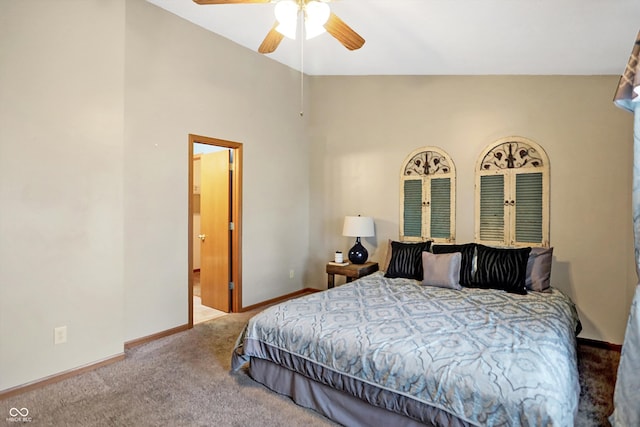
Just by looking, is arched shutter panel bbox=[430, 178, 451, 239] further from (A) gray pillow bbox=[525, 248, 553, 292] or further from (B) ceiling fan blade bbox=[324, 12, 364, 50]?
(B) ceiling fan blade bbox=[324, 12, 364, 50]

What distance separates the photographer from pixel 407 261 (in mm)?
3818

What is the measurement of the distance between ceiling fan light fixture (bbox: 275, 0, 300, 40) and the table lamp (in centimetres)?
249

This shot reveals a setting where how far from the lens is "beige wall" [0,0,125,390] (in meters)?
2.42

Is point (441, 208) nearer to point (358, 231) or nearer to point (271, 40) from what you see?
point (358, 231)

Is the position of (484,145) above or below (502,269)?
above

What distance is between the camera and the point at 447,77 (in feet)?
13.5

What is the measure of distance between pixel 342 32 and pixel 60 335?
2.98 m

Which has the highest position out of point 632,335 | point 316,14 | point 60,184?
point 316,14

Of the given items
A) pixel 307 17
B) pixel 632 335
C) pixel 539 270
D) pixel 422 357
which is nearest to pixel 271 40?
pixel 307 17

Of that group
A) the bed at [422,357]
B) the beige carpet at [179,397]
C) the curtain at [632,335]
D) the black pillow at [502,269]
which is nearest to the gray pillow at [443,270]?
the black pillow at [502,269]

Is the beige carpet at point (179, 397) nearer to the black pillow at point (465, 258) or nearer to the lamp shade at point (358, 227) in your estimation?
the black pillow at point (465, 258)

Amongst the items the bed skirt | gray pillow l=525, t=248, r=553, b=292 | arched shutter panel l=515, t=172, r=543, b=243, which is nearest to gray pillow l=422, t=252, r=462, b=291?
gray pillow l=525, t=248, r=553, b=292

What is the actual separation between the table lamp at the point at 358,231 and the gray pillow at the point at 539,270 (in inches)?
67.7

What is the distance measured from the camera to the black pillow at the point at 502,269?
322cm
